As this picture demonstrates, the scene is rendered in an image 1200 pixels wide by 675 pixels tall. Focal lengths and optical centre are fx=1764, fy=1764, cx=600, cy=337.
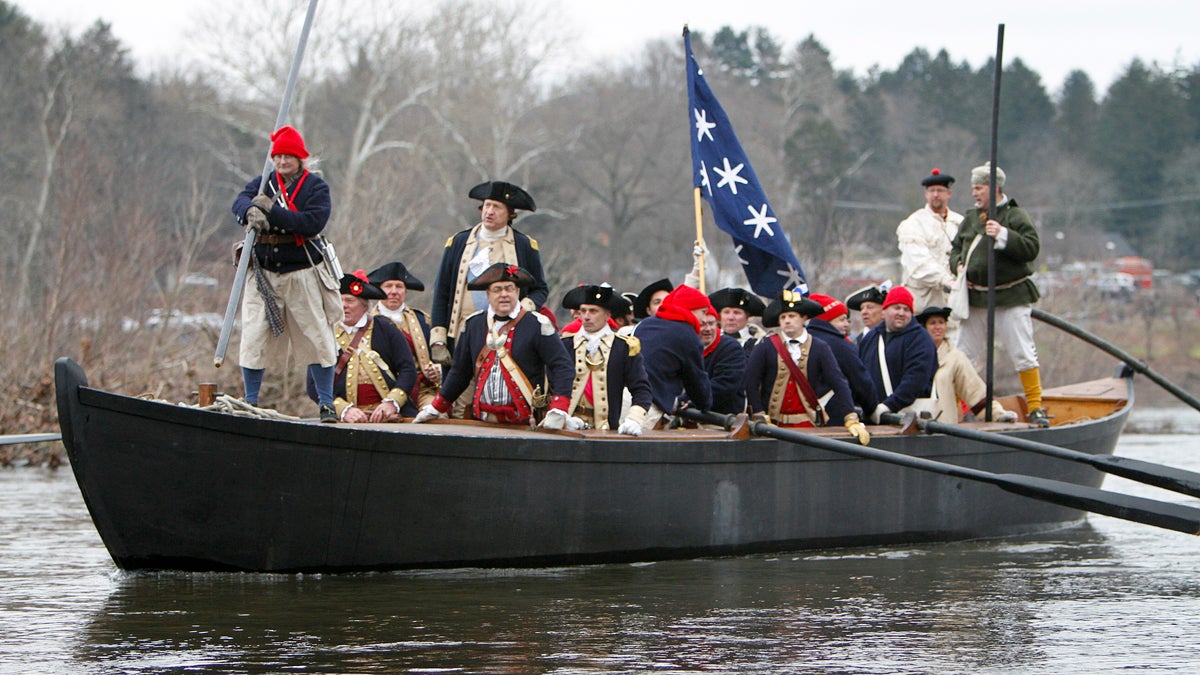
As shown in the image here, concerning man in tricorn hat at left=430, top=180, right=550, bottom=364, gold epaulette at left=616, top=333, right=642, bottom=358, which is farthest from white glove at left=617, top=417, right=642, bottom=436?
man in tricorn hat at left=430, top=180, right=550, bottom=364

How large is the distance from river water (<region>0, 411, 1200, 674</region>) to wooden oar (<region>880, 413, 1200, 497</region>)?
1.75 ft

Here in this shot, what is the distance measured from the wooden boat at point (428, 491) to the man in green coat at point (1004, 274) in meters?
2.11

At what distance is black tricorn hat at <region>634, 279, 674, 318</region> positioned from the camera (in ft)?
37.7

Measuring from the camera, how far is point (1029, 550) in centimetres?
1121

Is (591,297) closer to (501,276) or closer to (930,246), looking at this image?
(501,276)

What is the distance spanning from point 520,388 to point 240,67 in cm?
2966

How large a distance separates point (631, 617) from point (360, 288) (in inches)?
147

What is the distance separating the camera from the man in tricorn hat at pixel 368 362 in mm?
10680

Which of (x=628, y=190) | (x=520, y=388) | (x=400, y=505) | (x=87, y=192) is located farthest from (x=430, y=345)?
(x=628, y=190)

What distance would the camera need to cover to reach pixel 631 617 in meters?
7.92

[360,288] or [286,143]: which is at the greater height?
[286,143]

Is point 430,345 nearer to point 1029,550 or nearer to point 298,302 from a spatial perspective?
point 298,302

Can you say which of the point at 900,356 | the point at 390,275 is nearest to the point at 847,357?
the point at 900,356

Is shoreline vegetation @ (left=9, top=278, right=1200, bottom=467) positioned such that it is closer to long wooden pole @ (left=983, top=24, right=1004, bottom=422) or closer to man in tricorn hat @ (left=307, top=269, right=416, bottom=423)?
man in tricorn hat @ (left=307, top=269, right=416, bottom=423)
